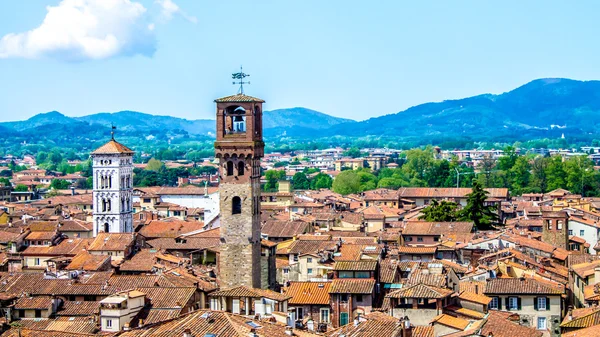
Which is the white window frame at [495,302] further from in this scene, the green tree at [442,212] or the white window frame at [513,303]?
the green tree at [442,212]

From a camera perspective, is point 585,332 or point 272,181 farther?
point 272,181

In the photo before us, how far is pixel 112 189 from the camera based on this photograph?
283 feet

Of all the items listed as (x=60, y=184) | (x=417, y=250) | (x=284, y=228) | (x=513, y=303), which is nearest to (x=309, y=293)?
(x=513, y=303)

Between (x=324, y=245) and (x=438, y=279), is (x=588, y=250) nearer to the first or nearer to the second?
(x=324, y=245)

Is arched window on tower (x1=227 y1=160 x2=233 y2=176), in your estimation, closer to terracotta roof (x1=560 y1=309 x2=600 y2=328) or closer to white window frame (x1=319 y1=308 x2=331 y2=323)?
white window frame (x1=319 y1=308 x2=331 y2=323)

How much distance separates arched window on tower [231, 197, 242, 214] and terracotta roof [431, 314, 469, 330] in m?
14.1

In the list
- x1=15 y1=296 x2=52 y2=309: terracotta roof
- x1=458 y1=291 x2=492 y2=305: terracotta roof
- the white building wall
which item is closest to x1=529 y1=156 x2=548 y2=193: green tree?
the white building wall

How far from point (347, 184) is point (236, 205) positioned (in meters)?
89.9

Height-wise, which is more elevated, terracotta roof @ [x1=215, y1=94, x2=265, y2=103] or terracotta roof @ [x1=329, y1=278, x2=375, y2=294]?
terracotta roof @ [x1=215, y1=94, x2=265, y2=103]

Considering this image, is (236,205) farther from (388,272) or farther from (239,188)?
(388,272)

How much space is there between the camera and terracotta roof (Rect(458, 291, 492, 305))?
3881cm

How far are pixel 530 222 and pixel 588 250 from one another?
9032 mm

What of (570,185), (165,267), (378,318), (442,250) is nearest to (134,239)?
(165,267)

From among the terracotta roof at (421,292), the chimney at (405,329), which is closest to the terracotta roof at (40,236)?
the terracotta roof at (421,292)
